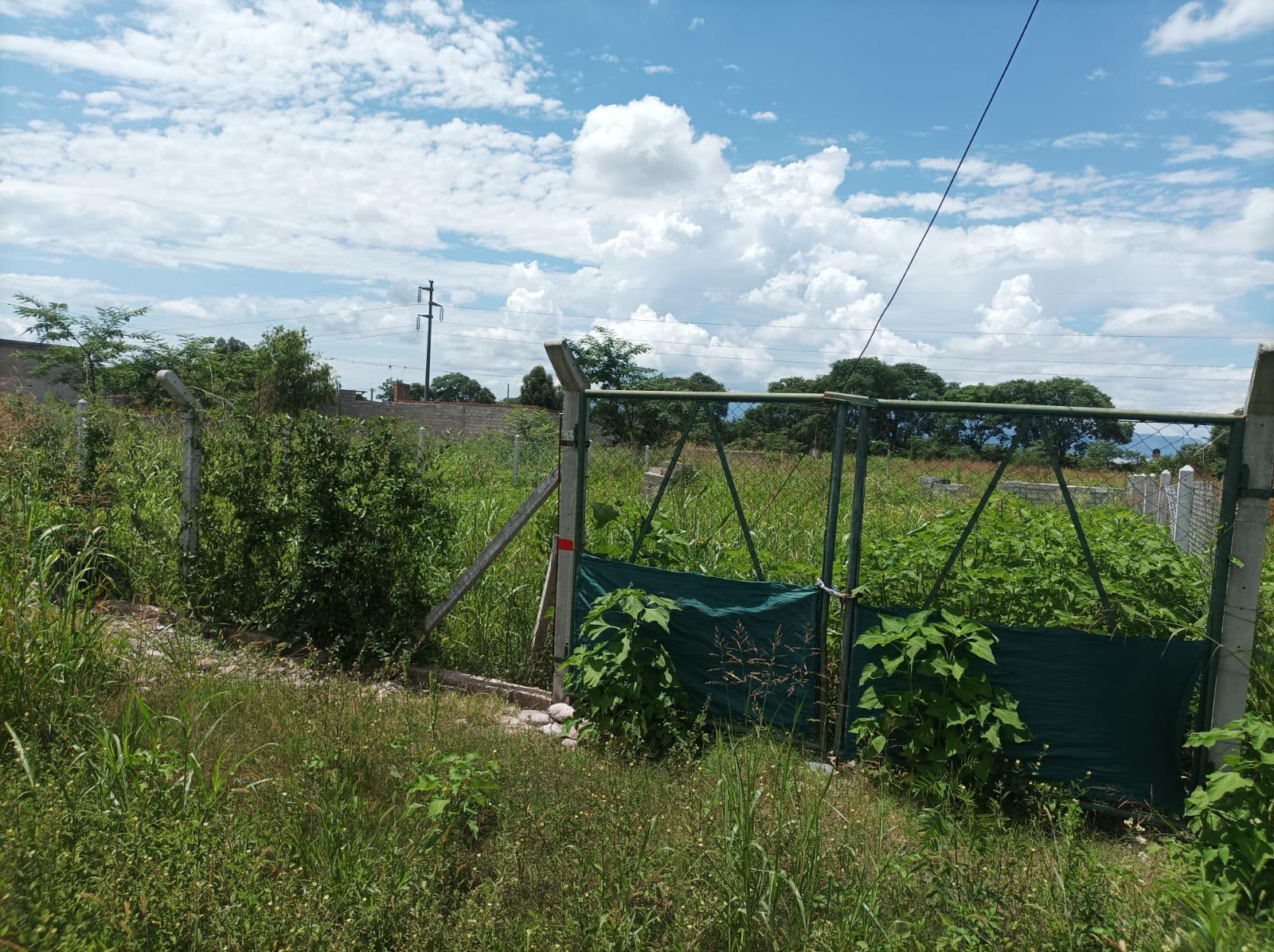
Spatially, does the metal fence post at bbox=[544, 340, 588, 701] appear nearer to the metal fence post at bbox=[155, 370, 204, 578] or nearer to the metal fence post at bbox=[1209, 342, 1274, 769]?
the metal fence post at bbox=[155, 370, 204, 578]

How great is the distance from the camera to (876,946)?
255 centimetres

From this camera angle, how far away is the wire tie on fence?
4.26m

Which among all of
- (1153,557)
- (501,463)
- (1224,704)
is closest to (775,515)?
(1153,557)

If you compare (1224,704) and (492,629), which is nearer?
(1224,704)

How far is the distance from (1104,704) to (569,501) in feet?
10.1

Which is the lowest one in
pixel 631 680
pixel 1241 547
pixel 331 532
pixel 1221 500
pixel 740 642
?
pixel 631 680

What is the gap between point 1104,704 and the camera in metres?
3.84

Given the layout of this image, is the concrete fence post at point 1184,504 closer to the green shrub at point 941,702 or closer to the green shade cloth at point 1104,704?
the green shade cloth at point 1104,704

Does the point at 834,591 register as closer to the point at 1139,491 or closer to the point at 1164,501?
the point at 1164,501

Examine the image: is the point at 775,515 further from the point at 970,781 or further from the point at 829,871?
the point at 829,871

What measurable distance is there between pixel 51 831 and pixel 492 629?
10.5 ft

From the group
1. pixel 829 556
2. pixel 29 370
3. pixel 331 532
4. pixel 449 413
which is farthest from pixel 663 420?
pixel 449 413

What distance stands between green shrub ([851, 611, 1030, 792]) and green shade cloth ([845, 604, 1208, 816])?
126 mm

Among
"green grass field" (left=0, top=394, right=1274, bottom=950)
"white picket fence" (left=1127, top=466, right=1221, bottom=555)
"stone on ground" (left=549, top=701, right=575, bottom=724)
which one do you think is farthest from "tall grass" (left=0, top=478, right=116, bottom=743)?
"white picket fence" (left=1127, top=466, right=1221, bottom=555)
